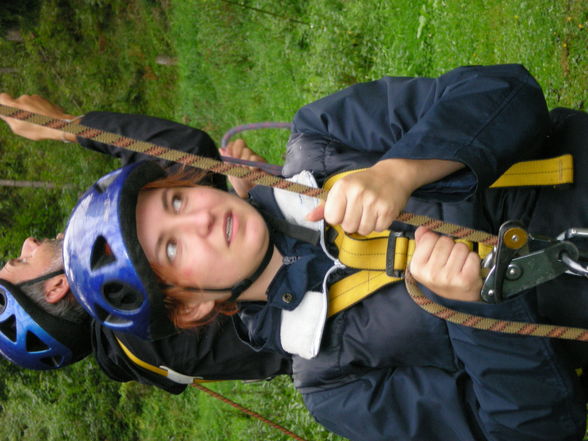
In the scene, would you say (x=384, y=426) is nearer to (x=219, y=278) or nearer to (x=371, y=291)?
(x=371, y=291)

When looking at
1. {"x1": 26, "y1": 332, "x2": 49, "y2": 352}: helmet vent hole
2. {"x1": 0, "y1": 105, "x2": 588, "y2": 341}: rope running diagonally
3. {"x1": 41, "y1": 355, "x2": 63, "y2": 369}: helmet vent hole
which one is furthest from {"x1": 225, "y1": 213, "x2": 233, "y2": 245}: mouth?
{"x1": 41, "y1": 355, "x2": 63, "y2": 369}: helmet vent hole

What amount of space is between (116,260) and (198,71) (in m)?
7.58

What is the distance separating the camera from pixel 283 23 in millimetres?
7305


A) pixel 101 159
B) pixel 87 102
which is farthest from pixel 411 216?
pixel 87 102

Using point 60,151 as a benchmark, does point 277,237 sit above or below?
above

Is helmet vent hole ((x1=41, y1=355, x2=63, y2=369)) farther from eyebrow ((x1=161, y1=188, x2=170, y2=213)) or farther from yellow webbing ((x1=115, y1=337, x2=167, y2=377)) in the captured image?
eyebrow ((x1=161, y1=188, x2=170, y2=213))

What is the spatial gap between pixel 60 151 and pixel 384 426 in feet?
30.0

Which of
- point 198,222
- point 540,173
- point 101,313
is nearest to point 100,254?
point 101,313

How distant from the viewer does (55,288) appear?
334 cm

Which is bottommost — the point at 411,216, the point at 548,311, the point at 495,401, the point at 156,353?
the point at 156,353

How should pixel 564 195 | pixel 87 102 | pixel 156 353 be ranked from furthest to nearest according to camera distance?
pixel 87 102 < pixel 156 353 < pixel 564 195

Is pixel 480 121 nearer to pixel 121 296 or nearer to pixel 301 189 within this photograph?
pixel 301 189

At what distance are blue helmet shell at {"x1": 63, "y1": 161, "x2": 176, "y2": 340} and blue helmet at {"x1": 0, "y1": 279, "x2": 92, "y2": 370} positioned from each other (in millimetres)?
873

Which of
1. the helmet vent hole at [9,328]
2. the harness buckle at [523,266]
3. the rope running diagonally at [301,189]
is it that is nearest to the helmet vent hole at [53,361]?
the helmet vent hole at [9,328]
